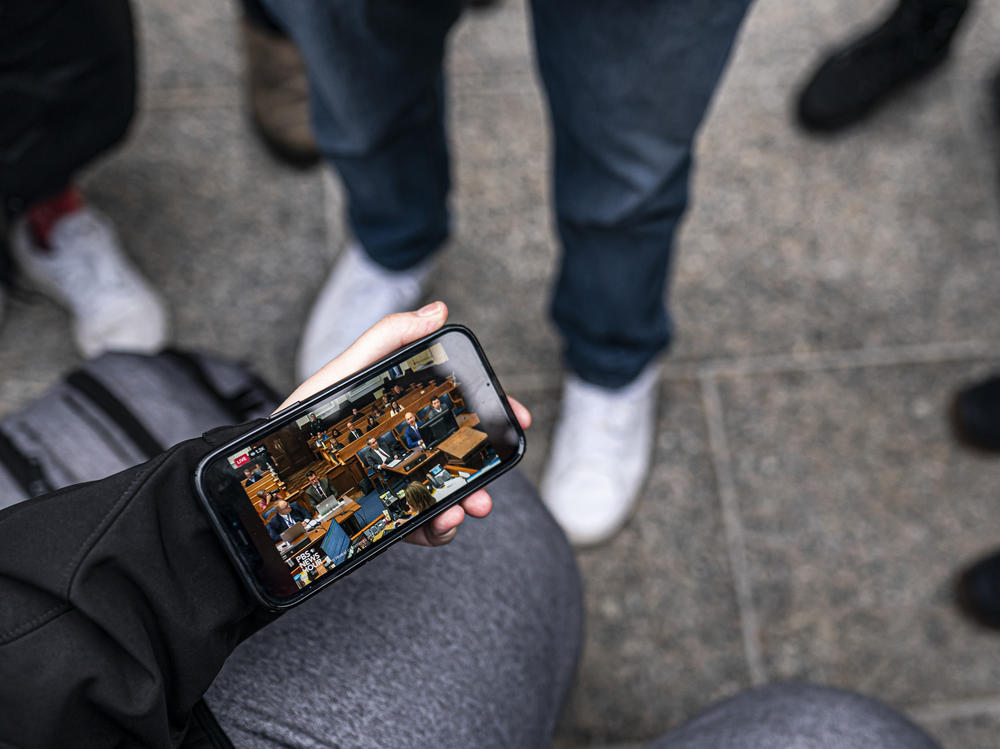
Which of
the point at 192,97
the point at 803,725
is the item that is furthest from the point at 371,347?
the point at 192,97

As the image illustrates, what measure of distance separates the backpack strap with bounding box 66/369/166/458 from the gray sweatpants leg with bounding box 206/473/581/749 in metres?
0.23

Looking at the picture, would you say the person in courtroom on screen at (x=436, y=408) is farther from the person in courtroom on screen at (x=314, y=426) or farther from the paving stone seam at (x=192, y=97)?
the paving stone seam at (x=192, y=97)

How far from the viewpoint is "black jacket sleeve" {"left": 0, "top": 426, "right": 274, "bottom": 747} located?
21.4 inches

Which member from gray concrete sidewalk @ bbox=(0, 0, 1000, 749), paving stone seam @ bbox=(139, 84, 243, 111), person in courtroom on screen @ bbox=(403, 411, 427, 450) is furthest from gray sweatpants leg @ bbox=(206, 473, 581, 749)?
paving stone seam @ bbox=(139, 84, 243, 111)

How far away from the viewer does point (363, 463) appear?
2.38ft

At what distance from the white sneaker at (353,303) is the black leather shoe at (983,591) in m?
1.03

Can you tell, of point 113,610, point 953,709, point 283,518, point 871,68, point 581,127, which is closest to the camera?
point 113,610

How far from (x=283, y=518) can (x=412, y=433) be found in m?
0.14

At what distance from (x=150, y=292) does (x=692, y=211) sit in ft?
3.42

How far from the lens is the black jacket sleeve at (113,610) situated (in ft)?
1.78

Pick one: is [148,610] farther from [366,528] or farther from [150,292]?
[150,292]

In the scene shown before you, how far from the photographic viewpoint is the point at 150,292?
4.82ft

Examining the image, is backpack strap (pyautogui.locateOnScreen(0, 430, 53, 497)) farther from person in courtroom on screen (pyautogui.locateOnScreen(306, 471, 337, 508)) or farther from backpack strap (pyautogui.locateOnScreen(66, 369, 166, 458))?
person in courtroom on screen (pyautogui.locateOnScreen(306, 471, 337, 508))

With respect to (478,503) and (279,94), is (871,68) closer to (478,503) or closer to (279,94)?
(279,94)
